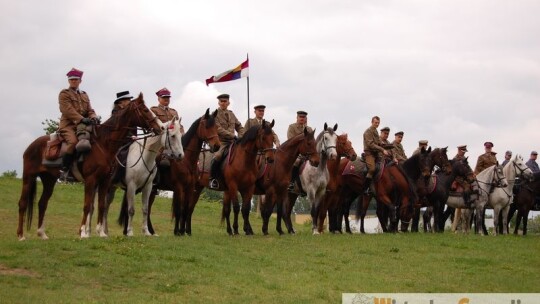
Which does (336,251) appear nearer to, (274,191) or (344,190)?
(274,191)

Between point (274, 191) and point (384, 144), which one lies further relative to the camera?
point (384, 144)

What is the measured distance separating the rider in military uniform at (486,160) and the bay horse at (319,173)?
10.2 meters

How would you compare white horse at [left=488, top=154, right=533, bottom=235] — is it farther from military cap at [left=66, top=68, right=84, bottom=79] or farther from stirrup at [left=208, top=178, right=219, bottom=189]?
military cap at [left=66, top=68, right=84, bottom=79]

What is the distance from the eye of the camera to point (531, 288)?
17188 mm

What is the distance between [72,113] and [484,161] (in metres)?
18.5

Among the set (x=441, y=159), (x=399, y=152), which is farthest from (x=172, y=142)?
(x=399, y=152)

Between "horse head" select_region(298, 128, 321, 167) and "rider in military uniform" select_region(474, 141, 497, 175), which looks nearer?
"horse head" select_region(298, 128, 321, 167)

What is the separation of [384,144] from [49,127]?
1909 inches

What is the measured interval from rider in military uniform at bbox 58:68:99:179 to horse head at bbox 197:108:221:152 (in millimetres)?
2984

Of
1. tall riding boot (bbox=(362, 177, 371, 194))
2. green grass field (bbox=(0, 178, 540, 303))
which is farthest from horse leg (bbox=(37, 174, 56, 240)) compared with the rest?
tall riding boot (bbox=(362, 177, 371, 194))

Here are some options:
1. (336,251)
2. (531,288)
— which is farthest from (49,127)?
(531,288)

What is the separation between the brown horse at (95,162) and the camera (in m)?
19.7

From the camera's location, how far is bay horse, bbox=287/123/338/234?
24203 mm

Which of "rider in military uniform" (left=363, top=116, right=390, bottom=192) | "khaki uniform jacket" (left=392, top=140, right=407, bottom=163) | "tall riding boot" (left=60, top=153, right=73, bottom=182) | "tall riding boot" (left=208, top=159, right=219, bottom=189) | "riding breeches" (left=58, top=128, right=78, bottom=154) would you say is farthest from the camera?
"khaki uniform jacket" (left=392, top=140, right=407, bottom=163)
